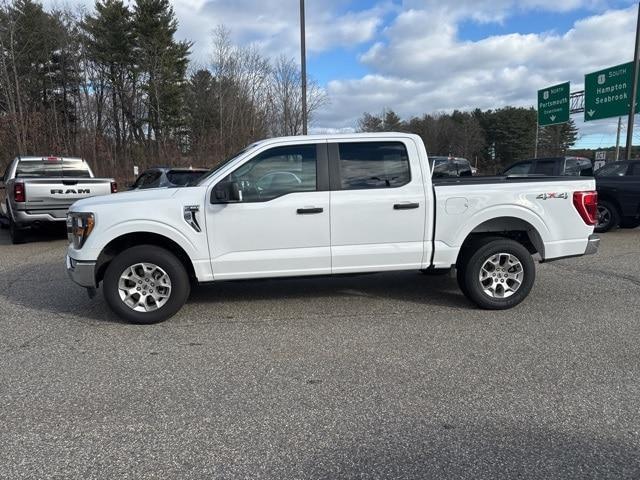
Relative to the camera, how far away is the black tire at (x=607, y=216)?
11.2m

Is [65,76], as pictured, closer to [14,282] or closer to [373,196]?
[14,282]

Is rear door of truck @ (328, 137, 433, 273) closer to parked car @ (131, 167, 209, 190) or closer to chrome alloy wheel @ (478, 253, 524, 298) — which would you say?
chrome alloy wheel @ (478, 253, 524, 298)

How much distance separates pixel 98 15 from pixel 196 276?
40.5 metres

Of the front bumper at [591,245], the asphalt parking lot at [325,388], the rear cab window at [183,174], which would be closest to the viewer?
the asphalt parking lot at [325,388]

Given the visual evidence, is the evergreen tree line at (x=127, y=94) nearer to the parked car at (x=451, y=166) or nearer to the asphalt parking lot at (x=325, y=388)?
the parked car at (x=451, y=166)

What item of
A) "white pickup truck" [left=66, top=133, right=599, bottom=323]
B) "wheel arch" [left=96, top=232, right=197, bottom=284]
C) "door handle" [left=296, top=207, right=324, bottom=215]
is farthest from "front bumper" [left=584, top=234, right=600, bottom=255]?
"wheel arch" [left=96, top=232, right=197, bottom=284]

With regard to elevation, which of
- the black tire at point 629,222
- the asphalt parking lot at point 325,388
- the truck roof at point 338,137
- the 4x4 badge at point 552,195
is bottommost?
the asphalt parking lot at point 325,388

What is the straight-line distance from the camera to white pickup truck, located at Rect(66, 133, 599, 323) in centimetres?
507

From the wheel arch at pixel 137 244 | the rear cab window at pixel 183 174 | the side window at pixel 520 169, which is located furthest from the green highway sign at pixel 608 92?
the wheel arch at pixel 137 244

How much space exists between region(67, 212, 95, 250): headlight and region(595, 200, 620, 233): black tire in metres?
10.6

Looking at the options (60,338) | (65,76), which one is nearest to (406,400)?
(60,338)

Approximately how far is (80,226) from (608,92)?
Answer: 25.0m

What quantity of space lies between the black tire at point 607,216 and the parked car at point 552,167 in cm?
130

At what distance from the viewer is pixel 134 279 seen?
16.8 ft
